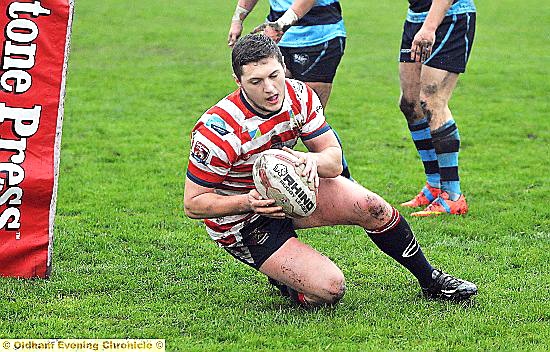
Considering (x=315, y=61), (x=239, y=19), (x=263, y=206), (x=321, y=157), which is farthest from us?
(x=239, y=19)

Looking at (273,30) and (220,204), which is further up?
(273,30)

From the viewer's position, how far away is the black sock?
5090 mm

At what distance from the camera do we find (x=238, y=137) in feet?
15.8

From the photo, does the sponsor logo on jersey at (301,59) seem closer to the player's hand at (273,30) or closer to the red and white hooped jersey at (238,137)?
the player's hand at (273,30)

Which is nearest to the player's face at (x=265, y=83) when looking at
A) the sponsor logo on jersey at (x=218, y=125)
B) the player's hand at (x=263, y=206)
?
the sponsor logo on jersey at (x=218, y=125)

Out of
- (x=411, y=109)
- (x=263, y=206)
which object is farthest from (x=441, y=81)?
(x=263, y=206)

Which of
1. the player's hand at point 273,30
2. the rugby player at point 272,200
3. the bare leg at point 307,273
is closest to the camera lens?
the rugby player at point 272,200

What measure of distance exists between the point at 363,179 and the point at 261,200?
161 inches

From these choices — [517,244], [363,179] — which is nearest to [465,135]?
[363,179]

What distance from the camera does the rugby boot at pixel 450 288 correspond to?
5.06 metres

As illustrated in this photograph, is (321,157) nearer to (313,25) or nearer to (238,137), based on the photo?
(238,137)

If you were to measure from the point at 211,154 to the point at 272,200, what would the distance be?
0.39 m

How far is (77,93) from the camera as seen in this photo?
13133 mm

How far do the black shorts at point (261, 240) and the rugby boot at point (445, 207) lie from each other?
2.38 m
